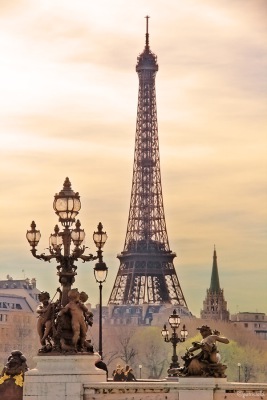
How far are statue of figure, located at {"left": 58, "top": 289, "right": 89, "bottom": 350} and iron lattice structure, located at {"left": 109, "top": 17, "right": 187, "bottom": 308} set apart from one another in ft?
473

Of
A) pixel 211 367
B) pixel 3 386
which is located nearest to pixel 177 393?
pixel 211 367

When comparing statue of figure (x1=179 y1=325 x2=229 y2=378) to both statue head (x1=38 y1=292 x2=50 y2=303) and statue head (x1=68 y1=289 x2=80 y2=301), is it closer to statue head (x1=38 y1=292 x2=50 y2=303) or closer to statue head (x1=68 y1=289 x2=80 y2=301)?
statue head (x1=68 y1=289 x2=80 y2=301)

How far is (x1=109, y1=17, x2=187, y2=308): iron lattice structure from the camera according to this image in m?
192

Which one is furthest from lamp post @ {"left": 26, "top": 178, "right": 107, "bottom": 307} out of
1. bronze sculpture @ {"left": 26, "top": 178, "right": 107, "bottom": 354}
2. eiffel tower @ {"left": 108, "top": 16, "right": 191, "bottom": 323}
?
eiffel tower @ {"left": 108, "top": 16, "right": 191, "bottom": 323}

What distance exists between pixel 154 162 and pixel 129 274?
37.8 ft

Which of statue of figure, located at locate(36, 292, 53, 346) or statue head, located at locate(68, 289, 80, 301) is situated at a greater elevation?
statue head, located at locate(68, 289, 80, 301)

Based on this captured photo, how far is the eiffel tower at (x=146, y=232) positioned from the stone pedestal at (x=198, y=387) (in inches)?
5757

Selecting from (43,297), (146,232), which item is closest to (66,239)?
(43,297)

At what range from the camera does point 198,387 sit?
142ft

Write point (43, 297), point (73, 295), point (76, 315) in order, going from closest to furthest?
point (76, 315)
point (73, 295)
point (43, 297)

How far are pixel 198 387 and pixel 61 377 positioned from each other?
137 inches

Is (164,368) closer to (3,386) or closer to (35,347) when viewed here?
(35,347)

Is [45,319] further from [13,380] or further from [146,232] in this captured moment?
[146,232]

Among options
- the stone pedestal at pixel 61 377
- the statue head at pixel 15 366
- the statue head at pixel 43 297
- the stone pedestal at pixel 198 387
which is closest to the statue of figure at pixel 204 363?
the stone pedestal at pixel 198 387
